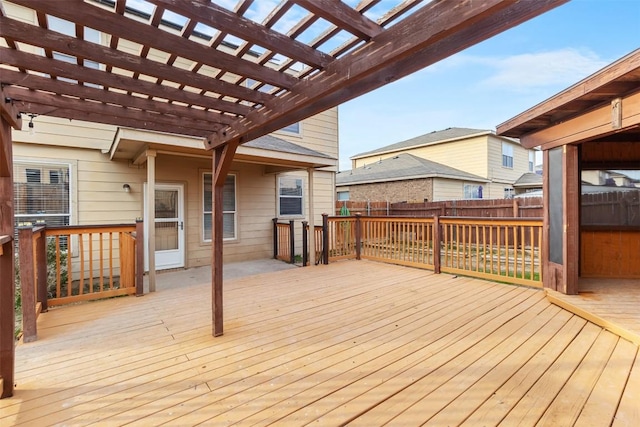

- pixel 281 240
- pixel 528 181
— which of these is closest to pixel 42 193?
pixel 281 240

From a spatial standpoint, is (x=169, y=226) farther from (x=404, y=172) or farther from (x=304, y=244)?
(x=404, y=172)

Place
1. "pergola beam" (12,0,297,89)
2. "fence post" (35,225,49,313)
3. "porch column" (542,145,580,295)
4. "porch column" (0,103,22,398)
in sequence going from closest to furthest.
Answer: "pergola beam" (12,0,297,89)
"porch column" (0,103,22,398)
"fence post" (35,225,49,313)
"porch column" (542,145,580,295)

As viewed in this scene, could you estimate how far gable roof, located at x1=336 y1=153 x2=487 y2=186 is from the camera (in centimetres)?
1353

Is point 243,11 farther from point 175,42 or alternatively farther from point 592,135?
point 592,135

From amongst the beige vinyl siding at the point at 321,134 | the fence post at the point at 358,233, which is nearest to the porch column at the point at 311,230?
the fence post at the point at 358,233

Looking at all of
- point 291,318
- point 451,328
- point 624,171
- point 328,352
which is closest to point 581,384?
point 451,328

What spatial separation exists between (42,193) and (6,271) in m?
Result: 3.99

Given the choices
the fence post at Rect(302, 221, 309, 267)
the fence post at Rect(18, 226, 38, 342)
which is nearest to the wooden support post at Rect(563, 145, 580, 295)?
the fence post at Rect(302, 221, 309, 267)

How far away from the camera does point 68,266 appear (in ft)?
12.7

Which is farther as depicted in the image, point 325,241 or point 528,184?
point 528,184

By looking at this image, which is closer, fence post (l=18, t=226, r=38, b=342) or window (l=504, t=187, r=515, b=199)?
fence post (l=18, t=226, r=38, b=342)

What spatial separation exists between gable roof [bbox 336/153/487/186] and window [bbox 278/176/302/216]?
736cm

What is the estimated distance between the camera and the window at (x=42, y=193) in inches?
190

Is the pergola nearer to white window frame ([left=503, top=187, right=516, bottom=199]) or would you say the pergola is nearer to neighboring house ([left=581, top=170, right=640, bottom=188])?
neighboring house ([left=581, top=170, right=640, bottom=188])
